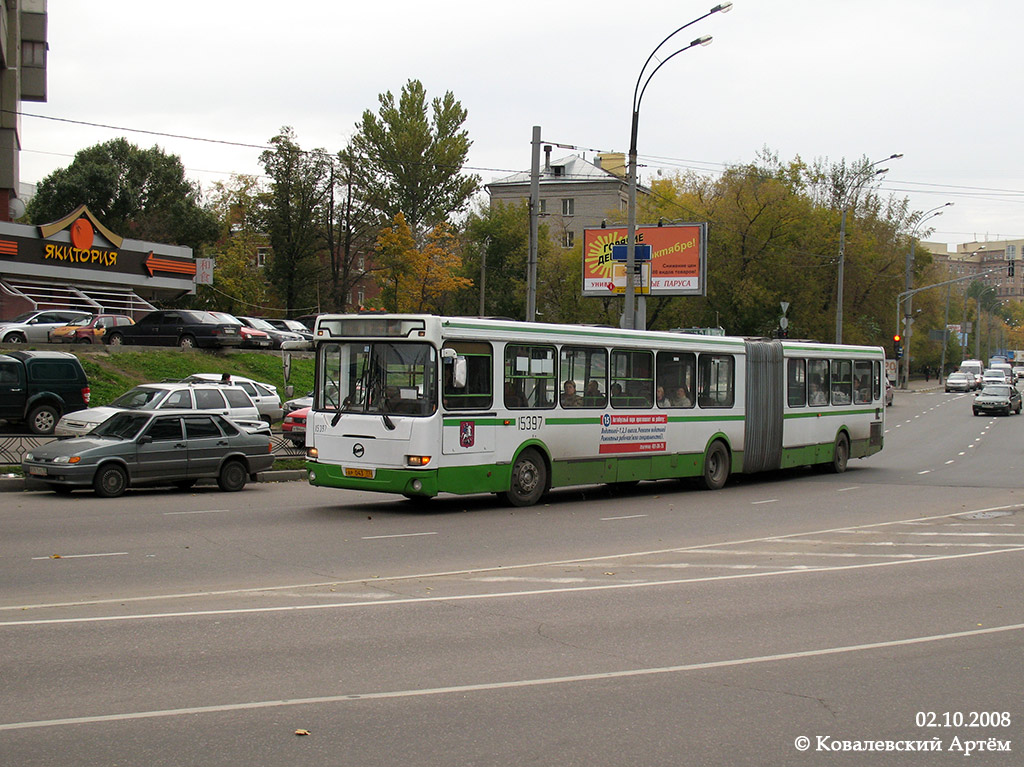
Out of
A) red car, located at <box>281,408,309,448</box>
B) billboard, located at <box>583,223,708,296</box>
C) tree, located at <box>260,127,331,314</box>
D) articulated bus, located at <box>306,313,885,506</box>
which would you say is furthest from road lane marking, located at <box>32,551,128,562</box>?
tree, located at <box>260,127,331,314</box>

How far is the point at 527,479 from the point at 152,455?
21.7ft

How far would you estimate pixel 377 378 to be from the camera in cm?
1593

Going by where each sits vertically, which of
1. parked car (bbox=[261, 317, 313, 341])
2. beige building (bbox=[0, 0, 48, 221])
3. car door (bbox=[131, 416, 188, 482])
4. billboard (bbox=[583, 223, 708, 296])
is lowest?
car door (bbox=[131, 416, 188, 482])

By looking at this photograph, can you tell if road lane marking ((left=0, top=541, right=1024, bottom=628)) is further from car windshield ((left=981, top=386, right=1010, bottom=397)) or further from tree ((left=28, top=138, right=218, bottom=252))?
tree ((left=28, top=138, right=218, bottom=252))

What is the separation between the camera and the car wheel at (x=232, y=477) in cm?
1966

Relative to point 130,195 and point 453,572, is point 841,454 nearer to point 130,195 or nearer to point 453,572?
point 453,572

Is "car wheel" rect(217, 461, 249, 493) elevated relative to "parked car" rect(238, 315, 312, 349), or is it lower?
lower

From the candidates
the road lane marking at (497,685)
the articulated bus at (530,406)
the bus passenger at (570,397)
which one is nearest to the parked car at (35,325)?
the articulated bus at (530,406)

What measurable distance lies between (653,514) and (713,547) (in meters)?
3.62

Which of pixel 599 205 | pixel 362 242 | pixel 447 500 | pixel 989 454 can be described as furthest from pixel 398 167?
pixel 447 500

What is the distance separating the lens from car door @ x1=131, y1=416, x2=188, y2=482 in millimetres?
18344

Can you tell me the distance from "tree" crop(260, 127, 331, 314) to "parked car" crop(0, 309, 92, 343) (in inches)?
1205

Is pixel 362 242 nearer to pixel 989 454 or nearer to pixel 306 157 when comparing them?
pixel 306 157

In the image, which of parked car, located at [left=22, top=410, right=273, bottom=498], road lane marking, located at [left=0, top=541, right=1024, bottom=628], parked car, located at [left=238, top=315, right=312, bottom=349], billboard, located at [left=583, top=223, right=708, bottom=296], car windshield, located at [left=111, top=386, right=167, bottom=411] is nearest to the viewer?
road lane marking, located at [left=0, top=541, right=1024, bottom=628]
